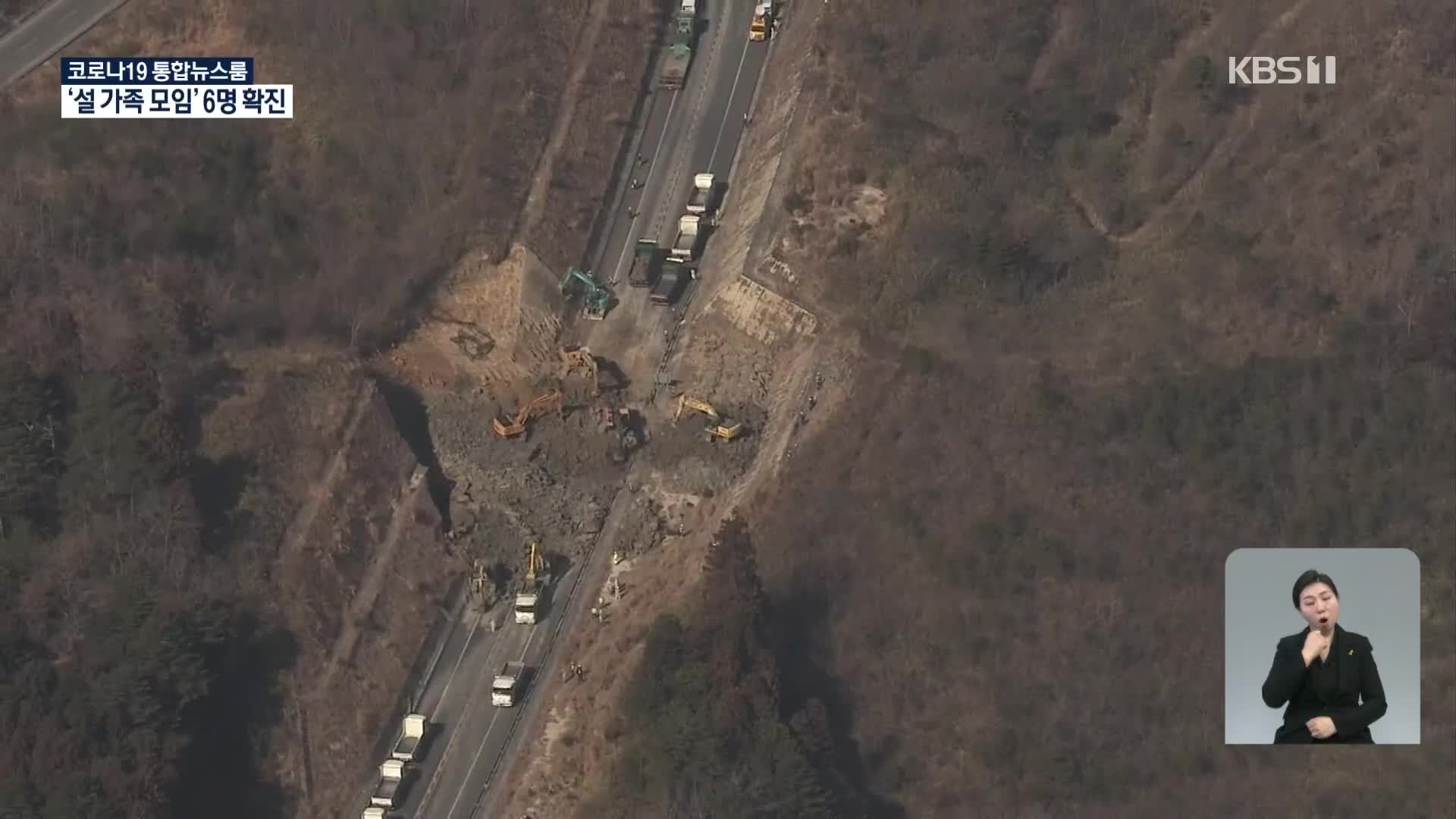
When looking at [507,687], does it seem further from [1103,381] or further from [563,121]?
[563,121]

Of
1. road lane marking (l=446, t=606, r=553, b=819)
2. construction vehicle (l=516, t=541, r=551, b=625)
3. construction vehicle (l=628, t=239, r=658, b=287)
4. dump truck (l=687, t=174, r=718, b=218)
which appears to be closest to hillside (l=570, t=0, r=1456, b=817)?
dump truck (l=687, t=174, r=718, b=218)

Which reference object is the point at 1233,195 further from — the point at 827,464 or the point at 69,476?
the point at 69,476

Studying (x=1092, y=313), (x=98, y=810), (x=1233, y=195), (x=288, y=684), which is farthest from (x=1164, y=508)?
(x=98, y=810)

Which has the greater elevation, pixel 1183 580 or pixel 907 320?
pixel 907 320

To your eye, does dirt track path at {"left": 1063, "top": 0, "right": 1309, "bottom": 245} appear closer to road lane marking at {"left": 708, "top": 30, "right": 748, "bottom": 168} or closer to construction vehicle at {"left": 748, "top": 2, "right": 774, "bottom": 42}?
road lane marking at {"left": 708, "top": 30, "right": 748, "bottom": 168}

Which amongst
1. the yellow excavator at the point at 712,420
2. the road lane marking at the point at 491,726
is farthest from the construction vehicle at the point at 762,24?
the road lane marking at the point at 491,726

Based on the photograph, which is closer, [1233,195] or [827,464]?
[827,464]
